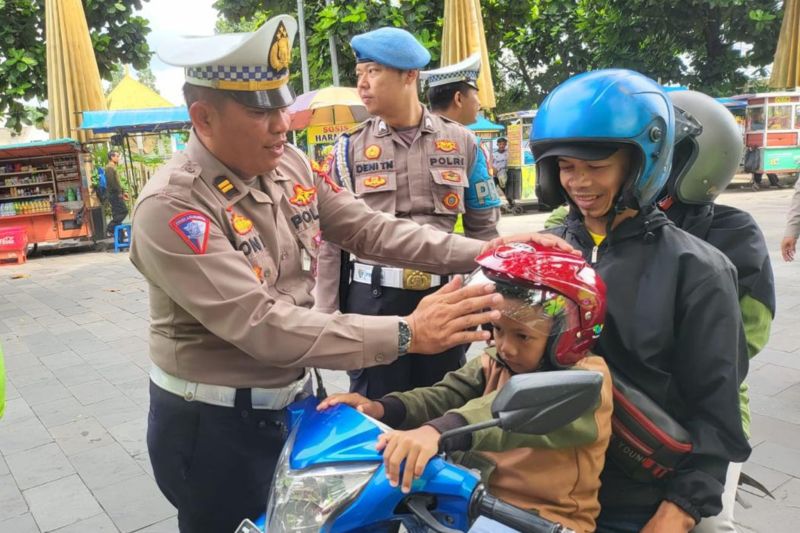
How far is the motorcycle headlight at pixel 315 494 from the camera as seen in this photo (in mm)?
1180

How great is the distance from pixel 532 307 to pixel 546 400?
0.32m

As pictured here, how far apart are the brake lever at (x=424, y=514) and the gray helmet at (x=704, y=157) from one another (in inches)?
49.2

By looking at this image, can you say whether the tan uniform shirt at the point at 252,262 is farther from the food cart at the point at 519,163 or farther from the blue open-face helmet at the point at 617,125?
the food cart at the point at 519,163

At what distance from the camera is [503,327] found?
143 cm

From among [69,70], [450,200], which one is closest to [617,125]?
[450,200]

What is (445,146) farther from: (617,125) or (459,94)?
(617,125)

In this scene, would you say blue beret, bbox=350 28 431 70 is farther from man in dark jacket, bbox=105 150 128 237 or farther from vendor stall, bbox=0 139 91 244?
man in dark jacket, bbox=105 150 128 237

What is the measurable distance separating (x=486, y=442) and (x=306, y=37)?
12.2m

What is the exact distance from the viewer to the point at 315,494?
3.94 feet

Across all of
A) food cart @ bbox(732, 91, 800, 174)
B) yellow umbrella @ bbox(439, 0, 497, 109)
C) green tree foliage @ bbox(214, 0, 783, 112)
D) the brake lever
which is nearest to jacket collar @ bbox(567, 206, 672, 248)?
the brake lever

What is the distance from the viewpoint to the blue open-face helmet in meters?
1.50

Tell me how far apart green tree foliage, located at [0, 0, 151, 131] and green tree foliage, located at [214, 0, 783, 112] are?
2.26m

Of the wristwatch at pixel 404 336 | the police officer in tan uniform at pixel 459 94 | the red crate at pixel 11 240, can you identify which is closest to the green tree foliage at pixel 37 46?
the red crate at pixel 11 240

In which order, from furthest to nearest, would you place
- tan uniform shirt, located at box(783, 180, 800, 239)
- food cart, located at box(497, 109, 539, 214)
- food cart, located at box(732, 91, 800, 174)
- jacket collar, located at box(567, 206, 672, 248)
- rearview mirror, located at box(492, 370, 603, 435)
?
food cart, located at box(732, 91, 800, 174)
food cart, located at box(497, 109, 539, 214)
tan uniform shirt, located at box(783, 180, 800, 239)
jacket collar, located at box(567, 206, 672, 248)
rearview mirror, located at box(492, 370, 603, 435)
